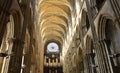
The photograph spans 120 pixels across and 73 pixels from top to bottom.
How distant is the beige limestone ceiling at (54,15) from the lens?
94.1 feet

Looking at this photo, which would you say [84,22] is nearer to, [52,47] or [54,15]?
[54,15]

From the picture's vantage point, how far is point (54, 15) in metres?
33.3

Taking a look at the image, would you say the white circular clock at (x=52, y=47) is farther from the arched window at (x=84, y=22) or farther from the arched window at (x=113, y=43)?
the arched window at (x=113, y=43)

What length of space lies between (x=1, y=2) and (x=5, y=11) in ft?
1.66

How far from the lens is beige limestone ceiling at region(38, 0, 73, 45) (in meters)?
28.7

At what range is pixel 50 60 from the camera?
43.2 m

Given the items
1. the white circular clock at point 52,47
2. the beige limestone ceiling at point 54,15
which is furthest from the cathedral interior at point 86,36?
the white circular clock at point 52,47

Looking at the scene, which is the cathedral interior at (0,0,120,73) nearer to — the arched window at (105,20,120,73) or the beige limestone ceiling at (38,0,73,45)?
the arched window at (105,20,120,73)

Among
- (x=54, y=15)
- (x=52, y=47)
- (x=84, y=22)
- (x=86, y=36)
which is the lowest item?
(x=86, y=36)

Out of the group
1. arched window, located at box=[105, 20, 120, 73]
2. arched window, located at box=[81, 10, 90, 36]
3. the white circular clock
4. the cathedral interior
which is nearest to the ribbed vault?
the white circular clock

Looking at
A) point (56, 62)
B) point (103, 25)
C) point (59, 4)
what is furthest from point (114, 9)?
point (56, 62)

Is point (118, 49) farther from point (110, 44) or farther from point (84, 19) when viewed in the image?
point (84, 19)

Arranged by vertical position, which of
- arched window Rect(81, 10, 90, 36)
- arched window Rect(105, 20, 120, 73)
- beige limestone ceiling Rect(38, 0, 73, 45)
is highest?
beige limestone ceiling Rect(38, 0, 73, 45)

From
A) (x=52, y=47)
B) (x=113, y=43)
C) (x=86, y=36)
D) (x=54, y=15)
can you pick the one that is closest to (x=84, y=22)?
(x=86, y=36)
